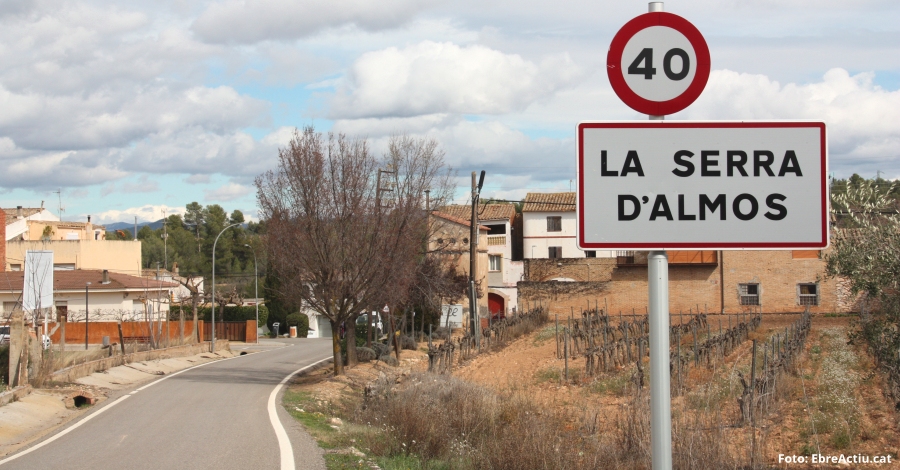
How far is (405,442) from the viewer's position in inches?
406

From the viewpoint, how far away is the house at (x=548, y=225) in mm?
61750

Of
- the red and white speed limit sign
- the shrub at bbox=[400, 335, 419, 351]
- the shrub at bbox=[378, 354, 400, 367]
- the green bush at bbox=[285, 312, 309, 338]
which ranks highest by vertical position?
the red and white speed limit sign

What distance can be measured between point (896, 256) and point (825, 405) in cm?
714

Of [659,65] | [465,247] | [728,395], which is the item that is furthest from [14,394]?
[465,247]

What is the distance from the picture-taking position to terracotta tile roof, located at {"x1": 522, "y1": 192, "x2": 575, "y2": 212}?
61.7 m

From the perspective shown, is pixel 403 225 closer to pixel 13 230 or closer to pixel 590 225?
pixel 590 225

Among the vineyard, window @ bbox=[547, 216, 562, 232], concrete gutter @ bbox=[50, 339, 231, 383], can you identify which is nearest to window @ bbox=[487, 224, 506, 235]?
window @ bbox=[547, 216, 562, 232]

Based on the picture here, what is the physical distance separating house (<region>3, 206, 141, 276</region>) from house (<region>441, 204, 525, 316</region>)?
2748 centimetres

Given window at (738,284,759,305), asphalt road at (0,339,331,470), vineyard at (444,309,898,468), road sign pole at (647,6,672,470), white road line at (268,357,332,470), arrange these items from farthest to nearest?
window at (738,284,759,305), asphalt road at (0,339,331,470), white road line at (268,357,332,470), vineyard at (444,309,898,468), road sign pole at (647,6,672,470)

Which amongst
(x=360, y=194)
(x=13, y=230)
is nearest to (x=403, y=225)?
(x=360, y=194)

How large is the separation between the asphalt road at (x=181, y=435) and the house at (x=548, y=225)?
43108 mm

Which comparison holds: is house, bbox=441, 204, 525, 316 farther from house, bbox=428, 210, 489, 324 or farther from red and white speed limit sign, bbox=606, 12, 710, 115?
red and white speed limit sign, bbox=606, 12, 710, 115

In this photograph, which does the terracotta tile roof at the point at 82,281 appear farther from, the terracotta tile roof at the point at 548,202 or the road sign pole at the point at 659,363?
the road sign pole at the point at 659,363

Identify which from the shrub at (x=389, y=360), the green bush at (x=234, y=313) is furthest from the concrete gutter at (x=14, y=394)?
the green bush at (x=234, y=313)
